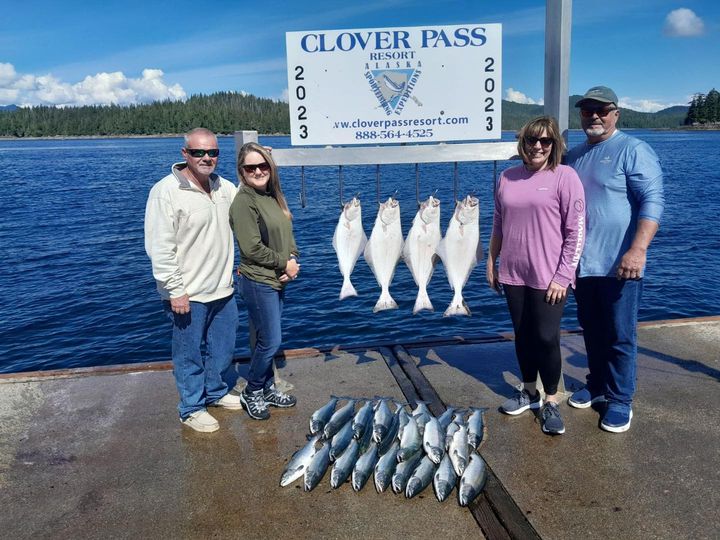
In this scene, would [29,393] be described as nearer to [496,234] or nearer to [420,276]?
[420,276]

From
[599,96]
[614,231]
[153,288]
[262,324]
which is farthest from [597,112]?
[153,288]

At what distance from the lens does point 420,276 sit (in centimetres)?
475

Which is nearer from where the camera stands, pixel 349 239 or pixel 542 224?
pixel 542 224

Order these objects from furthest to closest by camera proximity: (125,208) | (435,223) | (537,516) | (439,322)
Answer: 1. (125,208)
2. (439,322)
3. (435,223)
4. (537,516)

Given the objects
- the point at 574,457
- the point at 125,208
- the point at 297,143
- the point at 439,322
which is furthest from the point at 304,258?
the point at 125,208

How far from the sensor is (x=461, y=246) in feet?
15.2

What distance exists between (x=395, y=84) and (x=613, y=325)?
2563 mm

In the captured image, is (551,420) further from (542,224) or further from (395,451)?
(542,224)

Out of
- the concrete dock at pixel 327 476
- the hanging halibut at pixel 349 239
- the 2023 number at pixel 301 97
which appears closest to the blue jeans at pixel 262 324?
the concrete dock at pixel 327 476

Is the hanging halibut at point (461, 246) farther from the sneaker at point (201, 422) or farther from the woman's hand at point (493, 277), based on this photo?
the sneaker at point (201, 422)

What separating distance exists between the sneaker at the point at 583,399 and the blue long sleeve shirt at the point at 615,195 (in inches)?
42.7

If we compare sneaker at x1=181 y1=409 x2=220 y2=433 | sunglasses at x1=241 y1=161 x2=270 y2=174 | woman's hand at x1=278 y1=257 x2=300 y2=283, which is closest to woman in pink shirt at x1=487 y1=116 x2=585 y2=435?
woman's hand at x1=278 y1=257 x2=300 y2=283

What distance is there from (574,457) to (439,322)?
22.7 ft

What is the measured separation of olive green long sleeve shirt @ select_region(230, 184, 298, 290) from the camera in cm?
407
